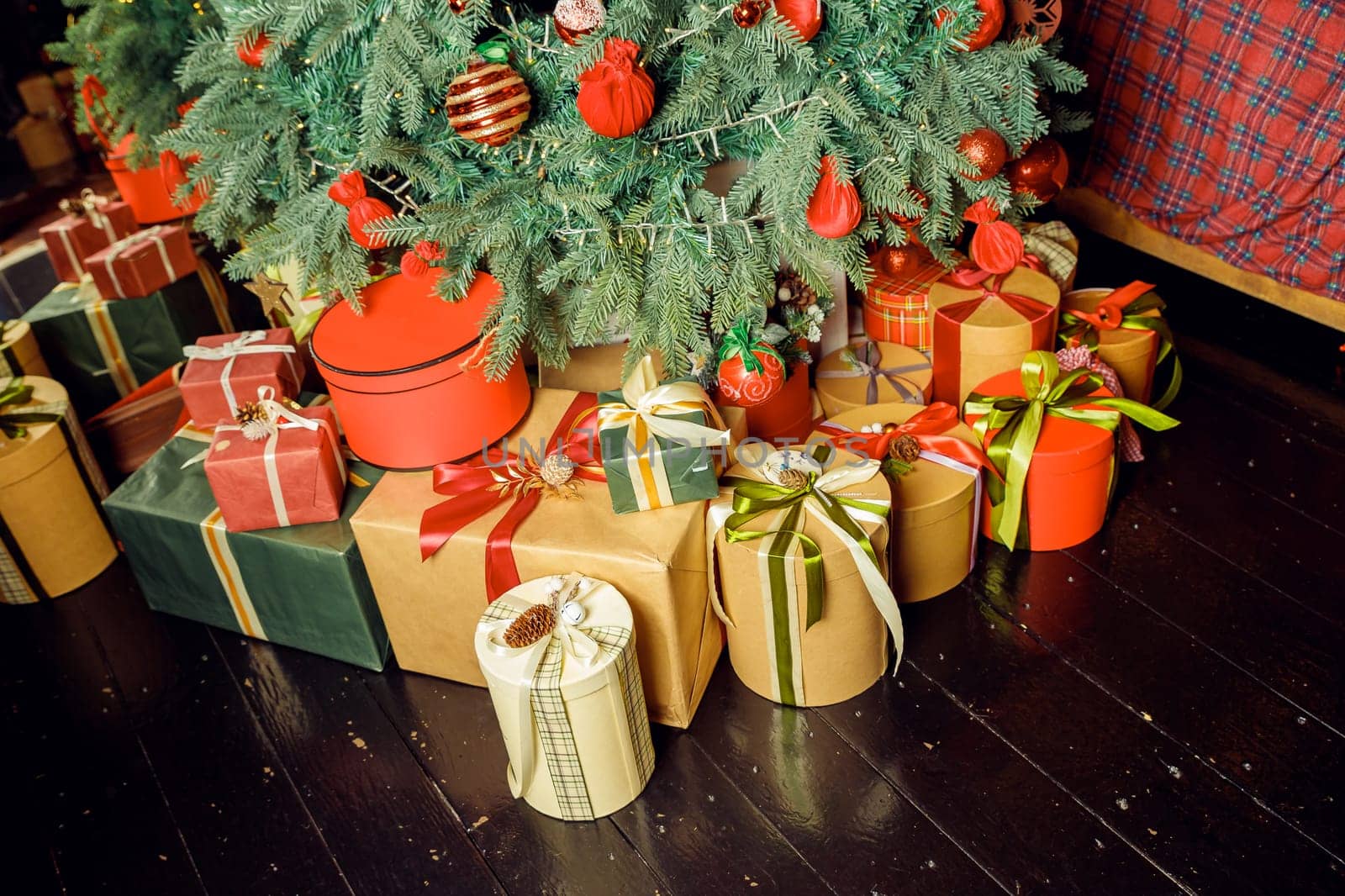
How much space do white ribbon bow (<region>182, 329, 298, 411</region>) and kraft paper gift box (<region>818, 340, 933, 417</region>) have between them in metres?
0.93

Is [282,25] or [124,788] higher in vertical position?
[282,25]

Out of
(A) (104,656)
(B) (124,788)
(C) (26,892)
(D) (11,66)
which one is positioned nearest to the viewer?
(C) (26,892)

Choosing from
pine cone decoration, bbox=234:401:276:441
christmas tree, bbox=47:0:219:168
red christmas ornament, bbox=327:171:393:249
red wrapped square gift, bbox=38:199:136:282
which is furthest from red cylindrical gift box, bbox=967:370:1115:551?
red wrapped square gift, bbox=38:199:136:282

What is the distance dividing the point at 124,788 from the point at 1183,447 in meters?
1.83

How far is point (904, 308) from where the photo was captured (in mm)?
1891

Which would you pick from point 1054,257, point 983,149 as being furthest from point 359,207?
point 1054,257

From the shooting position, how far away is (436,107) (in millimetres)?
1552

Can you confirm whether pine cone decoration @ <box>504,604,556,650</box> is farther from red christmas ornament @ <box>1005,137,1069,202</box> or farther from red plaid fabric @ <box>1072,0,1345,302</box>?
red plaid fabric @ <box>1072,0,1345,302</box>

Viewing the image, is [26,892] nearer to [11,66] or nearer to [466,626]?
[466,626]

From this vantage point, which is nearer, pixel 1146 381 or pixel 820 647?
pixel 820 647

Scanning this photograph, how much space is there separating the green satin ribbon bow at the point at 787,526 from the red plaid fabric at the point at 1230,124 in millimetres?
1279

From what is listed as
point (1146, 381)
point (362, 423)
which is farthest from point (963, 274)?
point (362, 423)

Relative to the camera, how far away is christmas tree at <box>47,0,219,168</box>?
2.07 metres

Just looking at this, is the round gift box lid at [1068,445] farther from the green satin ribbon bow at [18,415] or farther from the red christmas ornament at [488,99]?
the green satin ribbon bow at [18,415]
